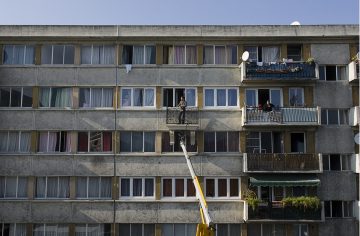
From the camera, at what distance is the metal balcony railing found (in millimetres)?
30453

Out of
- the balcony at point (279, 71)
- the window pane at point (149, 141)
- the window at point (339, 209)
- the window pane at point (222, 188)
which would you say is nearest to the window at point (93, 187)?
the window pane at point (149, 141)

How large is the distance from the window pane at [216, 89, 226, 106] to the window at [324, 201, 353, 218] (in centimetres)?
932

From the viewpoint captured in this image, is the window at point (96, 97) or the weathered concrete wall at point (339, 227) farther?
the window at point (96, 97)

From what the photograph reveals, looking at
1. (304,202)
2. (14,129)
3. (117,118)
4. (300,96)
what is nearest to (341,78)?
(300,96)

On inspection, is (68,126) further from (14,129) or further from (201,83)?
(201,83)

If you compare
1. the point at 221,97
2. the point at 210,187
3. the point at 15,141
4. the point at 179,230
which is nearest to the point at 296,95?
the point at 221,97

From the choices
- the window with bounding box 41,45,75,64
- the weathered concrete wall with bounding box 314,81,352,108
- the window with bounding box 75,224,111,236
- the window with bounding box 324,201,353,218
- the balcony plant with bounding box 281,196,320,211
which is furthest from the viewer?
the window with bounding box 41,45,75,64

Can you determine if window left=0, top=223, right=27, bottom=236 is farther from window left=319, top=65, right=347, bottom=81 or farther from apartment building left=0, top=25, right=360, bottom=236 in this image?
window left=319, top=65, right=347, bottom=81

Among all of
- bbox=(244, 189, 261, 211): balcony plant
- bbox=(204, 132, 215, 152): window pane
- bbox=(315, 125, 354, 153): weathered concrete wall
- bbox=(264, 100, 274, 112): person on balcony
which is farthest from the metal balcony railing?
bbox=(244, 189, 261, 211): balcony plant

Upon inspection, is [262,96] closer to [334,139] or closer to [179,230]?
[334,139]

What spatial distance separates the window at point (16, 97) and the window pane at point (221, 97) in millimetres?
12537

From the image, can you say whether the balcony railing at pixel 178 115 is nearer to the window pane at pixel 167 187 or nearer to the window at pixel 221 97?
the window at pixel 221 97

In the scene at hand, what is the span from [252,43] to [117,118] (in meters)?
10.4

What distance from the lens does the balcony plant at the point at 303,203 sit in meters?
29.2
